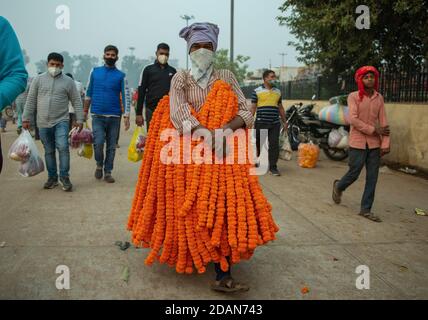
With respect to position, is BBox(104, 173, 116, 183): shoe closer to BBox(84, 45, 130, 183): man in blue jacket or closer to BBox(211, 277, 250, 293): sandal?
BBox(84, 45, 130, 183): man in blue jacket

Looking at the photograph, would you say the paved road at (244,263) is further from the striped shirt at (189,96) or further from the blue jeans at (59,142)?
the striped shirt at (189,96)

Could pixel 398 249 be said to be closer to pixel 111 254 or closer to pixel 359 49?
pixel 111 254

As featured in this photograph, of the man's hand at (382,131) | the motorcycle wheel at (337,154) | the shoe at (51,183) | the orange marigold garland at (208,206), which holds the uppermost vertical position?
the man's hand at (382,131)

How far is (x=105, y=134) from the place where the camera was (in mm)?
6871

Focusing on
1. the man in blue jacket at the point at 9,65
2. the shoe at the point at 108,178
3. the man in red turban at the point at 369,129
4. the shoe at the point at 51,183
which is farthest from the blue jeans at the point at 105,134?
the man in blue jacket at the point at 9,65

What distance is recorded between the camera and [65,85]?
6.23 meters

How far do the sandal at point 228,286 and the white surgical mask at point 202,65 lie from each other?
1.42 meters

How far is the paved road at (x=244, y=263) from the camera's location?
10.5ft

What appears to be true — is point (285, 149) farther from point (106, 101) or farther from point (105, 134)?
point (106, 101)

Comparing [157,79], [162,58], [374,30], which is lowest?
[157,79]

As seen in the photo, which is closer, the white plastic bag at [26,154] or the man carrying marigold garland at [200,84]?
the man carrying marigold garland at [200,84]

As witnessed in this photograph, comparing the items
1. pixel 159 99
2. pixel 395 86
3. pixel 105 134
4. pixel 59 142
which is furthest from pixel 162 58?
pixel 395 86

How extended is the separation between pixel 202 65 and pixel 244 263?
65.4 inches

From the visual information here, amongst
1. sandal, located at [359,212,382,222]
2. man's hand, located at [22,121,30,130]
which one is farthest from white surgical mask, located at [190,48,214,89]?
man's hand, located at [22,121,30,130]
